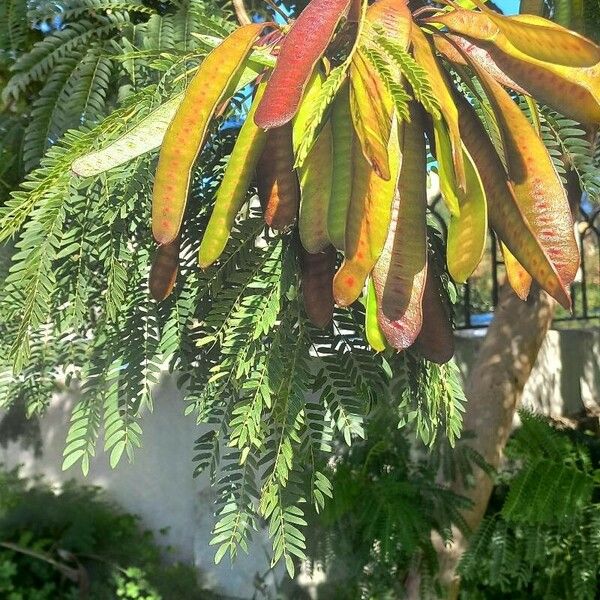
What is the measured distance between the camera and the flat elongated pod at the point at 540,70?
461mm

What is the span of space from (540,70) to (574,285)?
1974 millimetres

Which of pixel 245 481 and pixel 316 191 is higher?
pixel 316 191

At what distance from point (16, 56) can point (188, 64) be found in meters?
0.38

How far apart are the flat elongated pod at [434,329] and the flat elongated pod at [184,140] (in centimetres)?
18

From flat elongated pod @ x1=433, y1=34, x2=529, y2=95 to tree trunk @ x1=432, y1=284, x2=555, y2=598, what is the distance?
145 centimetres

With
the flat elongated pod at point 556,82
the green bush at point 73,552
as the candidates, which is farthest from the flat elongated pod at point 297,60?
the green bush at point 73,552

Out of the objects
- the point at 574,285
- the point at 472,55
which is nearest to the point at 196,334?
the point at 472,55

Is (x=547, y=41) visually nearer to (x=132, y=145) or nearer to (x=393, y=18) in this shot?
(x=393, y=18)

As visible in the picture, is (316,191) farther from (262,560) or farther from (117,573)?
(117,573)

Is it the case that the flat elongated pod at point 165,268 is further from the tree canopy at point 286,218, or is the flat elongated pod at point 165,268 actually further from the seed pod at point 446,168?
the seed pod at point 446,168

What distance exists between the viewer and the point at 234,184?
20.0 inches

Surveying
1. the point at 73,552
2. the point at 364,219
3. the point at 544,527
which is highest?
the point at 364,219

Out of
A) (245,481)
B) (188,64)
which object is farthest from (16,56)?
(245,481)

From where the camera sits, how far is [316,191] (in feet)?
1.54
